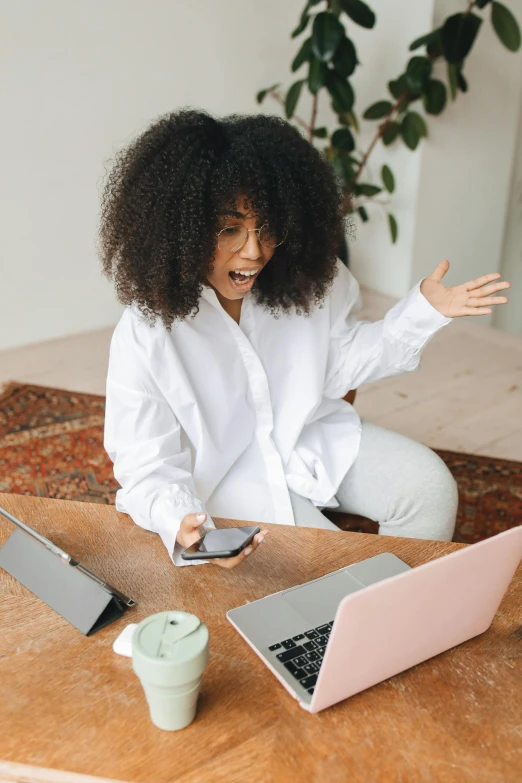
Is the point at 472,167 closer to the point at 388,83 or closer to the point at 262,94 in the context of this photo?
the point at 388,83

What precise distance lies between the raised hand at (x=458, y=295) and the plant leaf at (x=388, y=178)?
2.25 metres

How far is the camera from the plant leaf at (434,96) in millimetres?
3324

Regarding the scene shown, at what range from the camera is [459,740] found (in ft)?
2.78

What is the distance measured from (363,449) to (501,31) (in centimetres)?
227

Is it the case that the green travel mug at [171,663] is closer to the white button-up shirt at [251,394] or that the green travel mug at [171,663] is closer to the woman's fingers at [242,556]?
the woman's fingers at [242,556]

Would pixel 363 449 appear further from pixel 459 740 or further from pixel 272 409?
pixel 459 740

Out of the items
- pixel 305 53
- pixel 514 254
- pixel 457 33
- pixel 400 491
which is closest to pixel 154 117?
pixel 305 53

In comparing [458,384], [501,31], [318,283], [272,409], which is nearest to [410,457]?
[272,409]

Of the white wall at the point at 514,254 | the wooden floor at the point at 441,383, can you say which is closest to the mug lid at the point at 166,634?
the wooden floor at the point at 441,383

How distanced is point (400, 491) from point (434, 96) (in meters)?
2.33

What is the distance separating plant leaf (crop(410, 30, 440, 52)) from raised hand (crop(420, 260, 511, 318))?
211cm

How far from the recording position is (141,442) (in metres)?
1.32

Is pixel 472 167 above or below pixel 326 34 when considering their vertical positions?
below

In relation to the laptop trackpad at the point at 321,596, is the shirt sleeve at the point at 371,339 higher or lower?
higher
